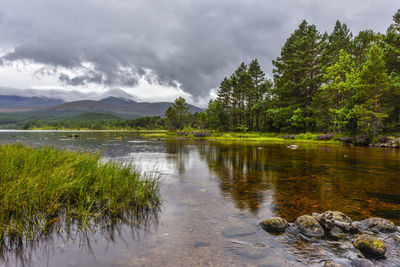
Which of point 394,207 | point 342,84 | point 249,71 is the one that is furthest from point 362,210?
point 249,71

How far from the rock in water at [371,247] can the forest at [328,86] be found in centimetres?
3372

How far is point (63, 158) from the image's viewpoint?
889 cm

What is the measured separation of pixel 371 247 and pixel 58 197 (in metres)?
7.42

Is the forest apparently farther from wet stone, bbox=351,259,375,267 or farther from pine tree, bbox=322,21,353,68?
wet stone, bbox=351,259,375,267

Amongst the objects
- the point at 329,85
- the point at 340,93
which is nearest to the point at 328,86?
the point at 329,85

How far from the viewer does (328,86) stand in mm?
39625

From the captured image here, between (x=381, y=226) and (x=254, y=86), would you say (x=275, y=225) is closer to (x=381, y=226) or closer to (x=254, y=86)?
(x=381, y=226)

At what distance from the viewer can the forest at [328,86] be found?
31797mm

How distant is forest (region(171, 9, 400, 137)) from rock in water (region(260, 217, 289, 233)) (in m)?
34.0

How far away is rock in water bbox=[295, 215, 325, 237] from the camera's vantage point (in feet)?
15.6

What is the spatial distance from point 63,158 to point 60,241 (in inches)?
223

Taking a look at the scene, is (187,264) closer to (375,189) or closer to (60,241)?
(60,241)

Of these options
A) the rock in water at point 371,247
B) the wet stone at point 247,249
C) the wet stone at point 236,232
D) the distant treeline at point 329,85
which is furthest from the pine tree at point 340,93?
the wet stone at point 247,249

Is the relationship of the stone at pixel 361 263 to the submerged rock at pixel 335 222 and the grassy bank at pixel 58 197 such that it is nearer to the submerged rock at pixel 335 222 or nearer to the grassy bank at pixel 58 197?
the submerged rock at pixel 335 222
